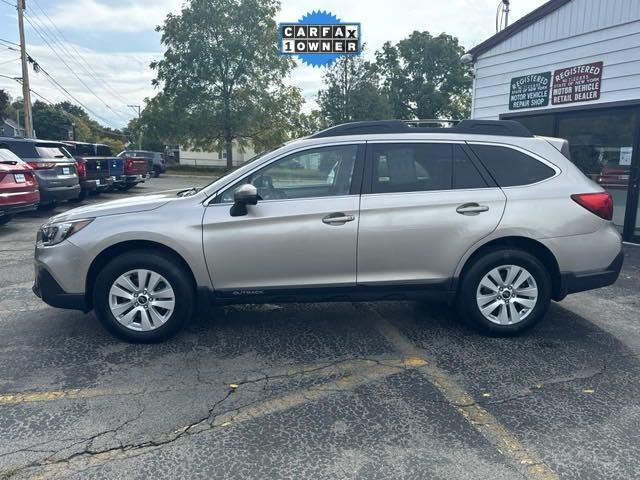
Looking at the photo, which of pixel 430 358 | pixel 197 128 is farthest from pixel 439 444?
pixel 197 128

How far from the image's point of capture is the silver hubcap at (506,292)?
4309 mm

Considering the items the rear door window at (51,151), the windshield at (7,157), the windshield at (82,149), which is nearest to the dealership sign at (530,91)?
the windshield at (7,157)

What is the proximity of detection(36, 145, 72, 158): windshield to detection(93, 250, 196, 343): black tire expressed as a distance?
8825 millimetres

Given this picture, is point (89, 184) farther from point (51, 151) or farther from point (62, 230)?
point (62, 230)

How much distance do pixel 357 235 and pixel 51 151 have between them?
33.5ft

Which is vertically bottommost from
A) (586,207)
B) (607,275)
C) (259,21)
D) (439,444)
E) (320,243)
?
(439,444)

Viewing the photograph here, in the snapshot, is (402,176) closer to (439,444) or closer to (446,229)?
(446,229)

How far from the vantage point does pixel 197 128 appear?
34.8m

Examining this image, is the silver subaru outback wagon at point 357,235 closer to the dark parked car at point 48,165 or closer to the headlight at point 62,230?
the headlight at point 62,230

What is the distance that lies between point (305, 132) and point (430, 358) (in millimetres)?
33796

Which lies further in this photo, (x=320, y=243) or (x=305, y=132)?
(x=305, y=132)

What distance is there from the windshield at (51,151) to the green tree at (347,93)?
50.0 ft

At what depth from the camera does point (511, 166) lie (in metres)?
4.39

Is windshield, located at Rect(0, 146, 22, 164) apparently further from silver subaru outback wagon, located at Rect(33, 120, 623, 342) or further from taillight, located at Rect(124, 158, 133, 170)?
taillight, located at Rect(124, 158, 133, 170)
